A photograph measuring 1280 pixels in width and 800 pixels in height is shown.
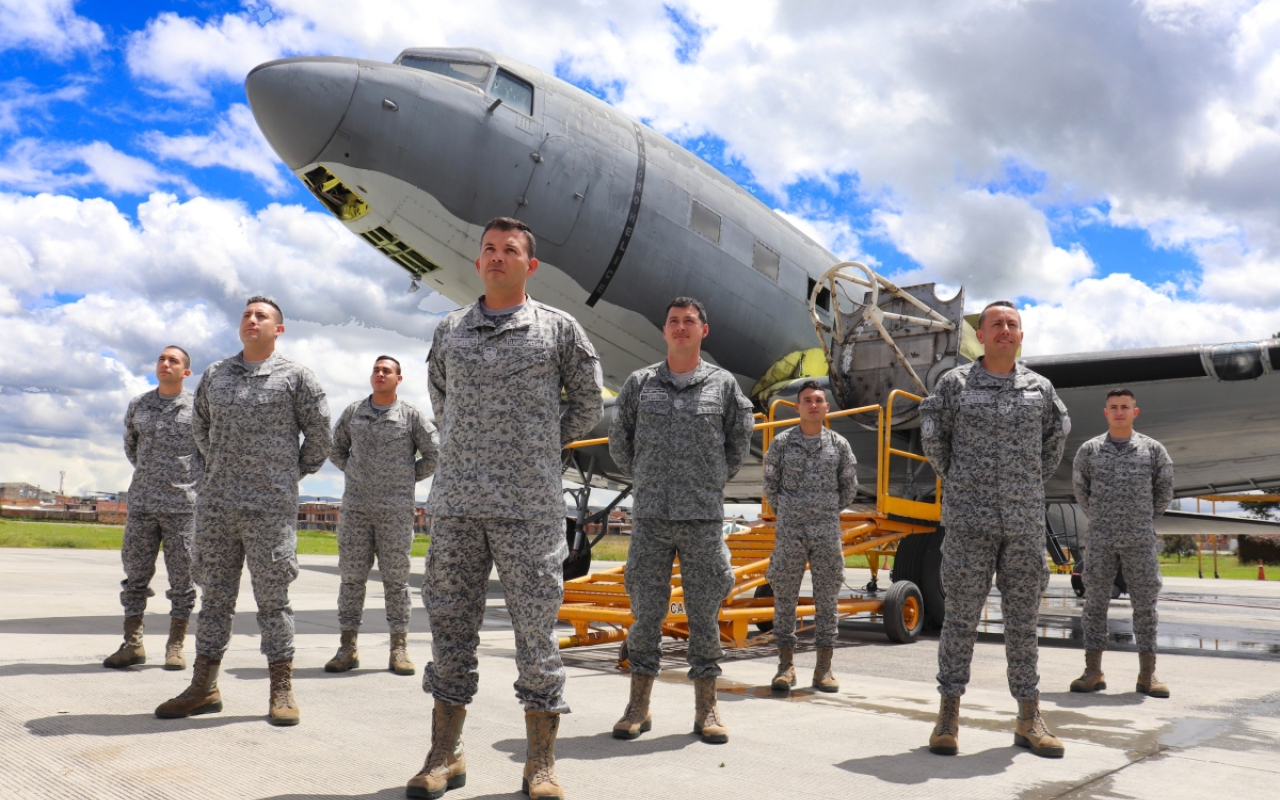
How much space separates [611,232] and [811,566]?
5.12 metres

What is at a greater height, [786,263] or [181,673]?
[786,263]

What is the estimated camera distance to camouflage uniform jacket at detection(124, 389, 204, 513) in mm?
5414

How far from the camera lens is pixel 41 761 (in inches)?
120

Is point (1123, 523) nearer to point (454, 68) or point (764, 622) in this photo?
point (764, 622)

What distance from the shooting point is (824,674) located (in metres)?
5.37

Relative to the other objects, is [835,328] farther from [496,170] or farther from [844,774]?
[844,774]

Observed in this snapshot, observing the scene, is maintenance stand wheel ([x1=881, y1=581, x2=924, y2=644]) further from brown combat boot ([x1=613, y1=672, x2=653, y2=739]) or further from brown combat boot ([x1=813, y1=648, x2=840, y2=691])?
brown combat boot ([x1=613, y1=672, x2=653, y2=739])

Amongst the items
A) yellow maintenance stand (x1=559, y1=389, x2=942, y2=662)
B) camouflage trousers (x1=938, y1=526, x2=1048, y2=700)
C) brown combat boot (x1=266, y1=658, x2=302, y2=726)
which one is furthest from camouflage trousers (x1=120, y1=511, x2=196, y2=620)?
camouflage trousers (x1=938, y1=526, x2=1048, y2=700)

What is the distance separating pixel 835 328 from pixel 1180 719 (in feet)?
18.8

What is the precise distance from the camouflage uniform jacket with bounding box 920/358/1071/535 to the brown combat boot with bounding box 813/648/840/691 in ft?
5.16

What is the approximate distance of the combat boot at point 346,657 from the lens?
537 cm

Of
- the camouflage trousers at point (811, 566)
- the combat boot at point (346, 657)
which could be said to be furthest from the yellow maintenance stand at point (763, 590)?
the combat boot at point (346, 657)

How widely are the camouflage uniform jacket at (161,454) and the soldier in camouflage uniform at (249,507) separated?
1.41 metres

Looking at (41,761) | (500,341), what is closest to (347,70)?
(500,341)
